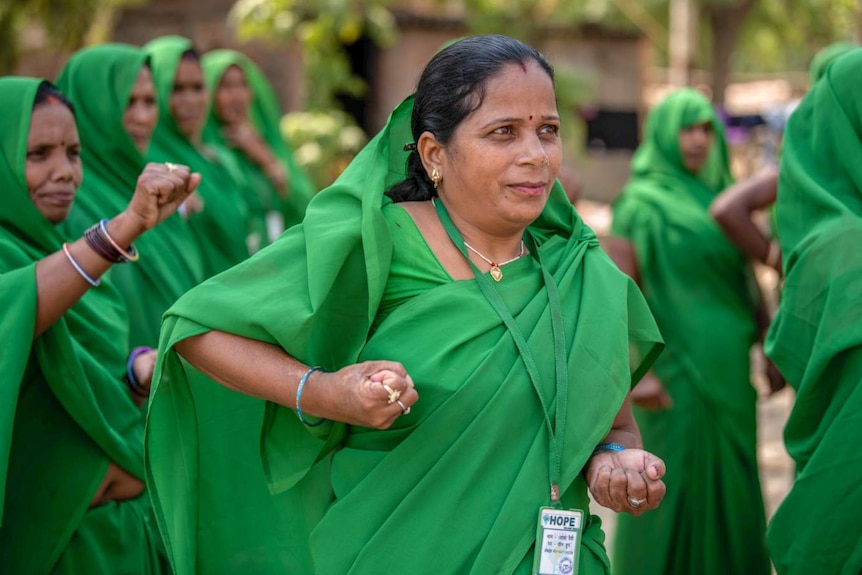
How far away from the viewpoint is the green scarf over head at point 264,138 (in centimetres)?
756

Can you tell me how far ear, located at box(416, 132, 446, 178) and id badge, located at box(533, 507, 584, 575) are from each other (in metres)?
0.79

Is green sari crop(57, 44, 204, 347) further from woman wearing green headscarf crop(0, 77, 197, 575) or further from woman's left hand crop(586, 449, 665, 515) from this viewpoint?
woman's left hand crop(586, 449, 665, 515)

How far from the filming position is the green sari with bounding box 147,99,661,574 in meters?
2.69

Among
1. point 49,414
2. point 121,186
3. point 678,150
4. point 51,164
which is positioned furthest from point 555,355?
point 678,150

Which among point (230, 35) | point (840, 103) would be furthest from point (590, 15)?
point (840, 103)

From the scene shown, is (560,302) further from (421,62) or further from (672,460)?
(421,62)

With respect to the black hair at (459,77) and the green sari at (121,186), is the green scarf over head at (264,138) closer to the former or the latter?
the green sari at (121,186)

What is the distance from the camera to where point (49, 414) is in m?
3.62

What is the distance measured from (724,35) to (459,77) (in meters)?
20.6

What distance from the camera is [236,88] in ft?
25.0

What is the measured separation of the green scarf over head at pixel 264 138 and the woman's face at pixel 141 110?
1926 millimetres

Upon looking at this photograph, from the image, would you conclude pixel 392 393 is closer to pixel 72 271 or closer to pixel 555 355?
pixel 555 355

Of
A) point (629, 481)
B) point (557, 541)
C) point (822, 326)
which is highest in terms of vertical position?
point (822, 326)

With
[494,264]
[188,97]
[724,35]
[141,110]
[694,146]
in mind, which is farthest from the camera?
[724,35]
